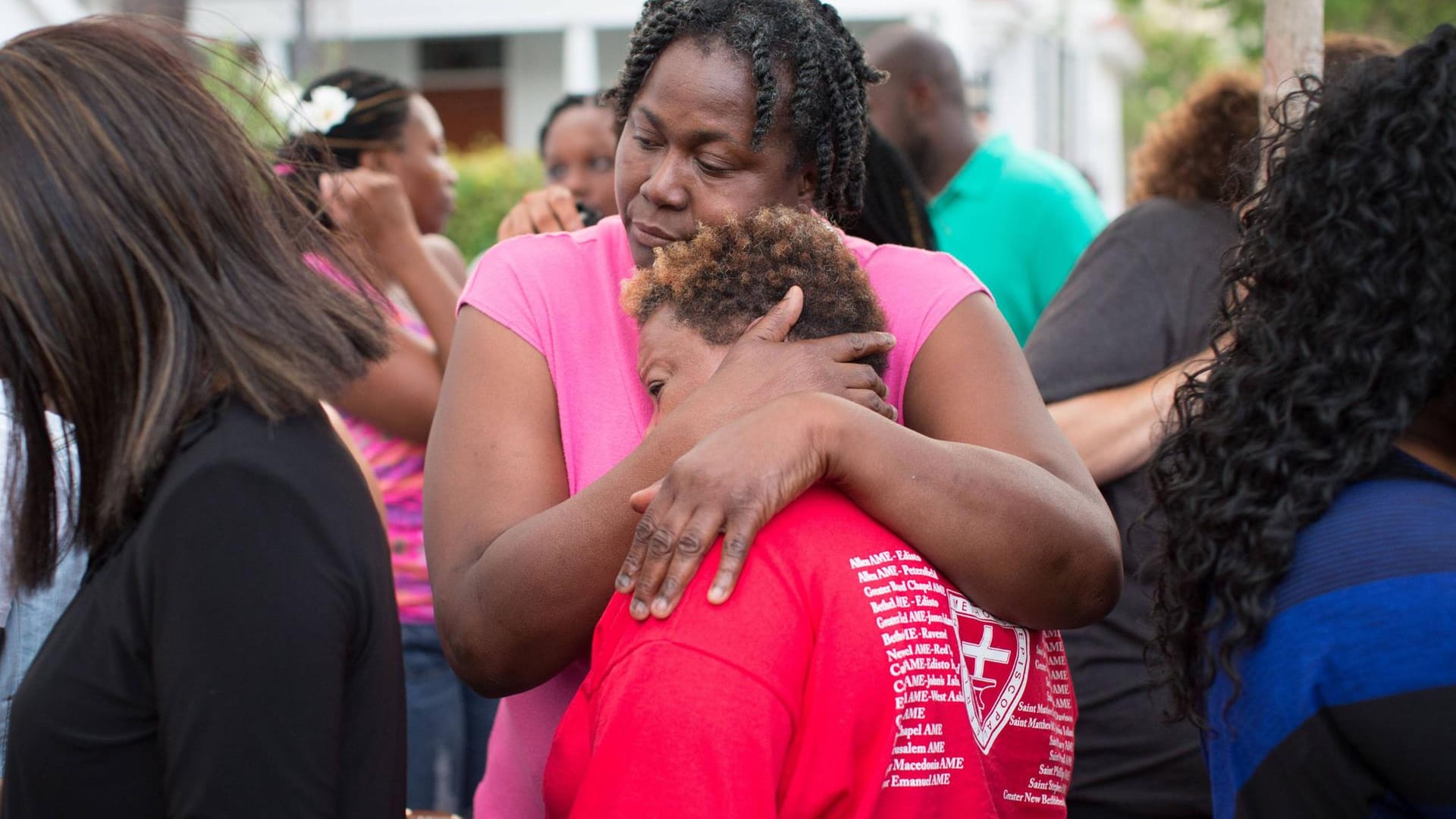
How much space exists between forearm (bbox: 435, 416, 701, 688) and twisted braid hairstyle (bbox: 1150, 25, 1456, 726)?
67 cm

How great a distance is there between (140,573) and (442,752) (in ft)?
7.86

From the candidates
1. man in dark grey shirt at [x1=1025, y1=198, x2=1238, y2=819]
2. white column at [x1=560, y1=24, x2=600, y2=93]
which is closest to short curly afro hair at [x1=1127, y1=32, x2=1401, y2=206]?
man in dark grey shirt at [x1=1025, y1=198, x2=1238, y2=819]

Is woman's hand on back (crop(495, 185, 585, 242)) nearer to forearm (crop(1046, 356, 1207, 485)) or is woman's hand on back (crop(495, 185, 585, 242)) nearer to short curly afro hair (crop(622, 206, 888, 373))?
forearm (crop(1046, 356, 1207, 485))

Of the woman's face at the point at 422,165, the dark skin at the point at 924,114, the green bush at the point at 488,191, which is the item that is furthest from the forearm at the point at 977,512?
the green bush at the point at 488,191

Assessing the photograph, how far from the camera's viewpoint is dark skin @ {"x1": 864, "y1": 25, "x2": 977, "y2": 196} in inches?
211

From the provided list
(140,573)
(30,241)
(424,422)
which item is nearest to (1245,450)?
(140,573)

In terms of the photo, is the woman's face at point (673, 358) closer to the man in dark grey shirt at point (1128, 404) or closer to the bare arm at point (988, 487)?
the bare arm at point (988, 487)

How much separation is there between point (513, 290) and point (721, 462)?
0.63 meters

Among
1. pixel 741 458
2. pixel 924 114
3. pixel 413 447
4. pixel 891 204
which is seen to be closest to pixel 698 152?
pixel 741 458

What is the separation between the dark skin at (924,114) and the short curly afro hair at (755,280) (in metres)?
3.59

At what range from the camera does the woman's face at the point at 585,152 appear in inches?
187

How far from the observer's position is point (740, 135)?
6.91ft

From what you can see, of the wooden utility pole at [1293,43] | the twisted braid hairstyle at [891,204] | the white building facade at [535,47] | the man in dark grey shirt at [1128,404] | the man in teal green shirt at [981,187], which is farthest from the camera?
the white building facade at [535,47]

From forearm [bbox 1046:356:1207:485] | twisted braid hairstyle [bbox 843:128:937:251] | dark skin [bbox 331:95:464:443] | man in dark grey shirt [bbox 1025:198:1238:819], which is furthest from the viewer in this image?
dark skin [bbox 331:95:464:443]
